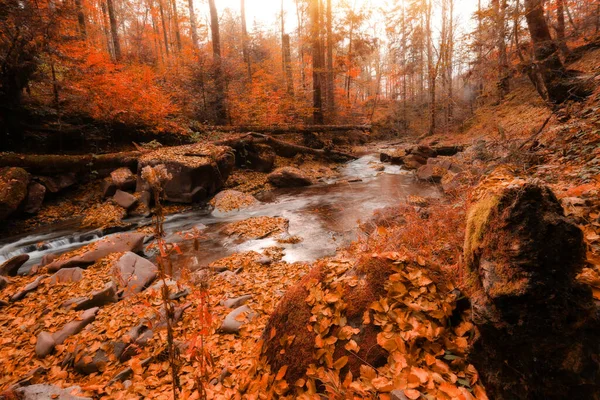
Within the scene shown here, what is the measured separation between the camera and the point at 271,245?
7148 mm

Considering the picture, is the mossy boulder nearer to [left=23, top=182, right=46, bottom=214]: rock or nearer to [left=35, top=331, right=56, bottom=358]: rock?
[left=35, top=331, right=56, bottom=358]: rock

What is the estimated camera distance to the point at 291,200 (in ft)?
37.6

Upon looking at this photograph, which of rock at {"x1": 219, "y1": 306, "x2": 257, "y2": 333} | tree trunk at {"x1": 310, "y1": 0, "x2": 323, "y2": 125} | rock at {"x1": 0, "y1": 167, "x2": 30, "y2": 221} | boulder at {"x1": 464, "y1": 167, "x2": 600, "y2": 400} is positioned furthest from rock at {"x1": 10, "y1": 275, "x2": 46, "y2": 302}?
tree trunk at {"x1": 310, "y1": 0, "x2": 323, "y2": 125}

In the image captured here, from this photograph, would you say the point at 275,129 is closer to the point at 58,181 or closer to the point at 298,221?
A: the point at 298,221

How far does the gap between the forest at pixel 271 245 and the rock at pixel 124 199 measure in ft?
0.16

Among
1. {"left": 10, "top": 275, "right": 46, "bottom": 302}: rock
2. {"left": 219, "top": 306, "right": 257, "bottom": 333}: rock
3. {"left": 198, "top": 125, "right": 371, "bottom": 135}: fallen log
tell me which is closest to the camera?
{"left": 219, "top": 306, "right": 257, "bottom": 333}: rock

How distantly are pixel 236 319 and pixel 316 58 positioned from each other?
16820 mm

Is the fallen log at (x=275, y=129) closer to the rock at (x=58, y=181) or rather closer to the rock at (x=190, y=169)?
the rock at (x=190, y=169)

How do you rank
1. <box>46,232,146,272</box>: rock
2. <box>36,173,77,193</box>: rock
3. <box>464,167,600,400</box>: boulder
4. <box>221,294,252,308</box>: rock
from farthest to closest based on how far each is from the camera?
<box>36,173,77,193</box>: rock → <box>46,232,146,272</box>: rock → <box>221,294,252,308</box>: rock → <box>464,167,600,400</box>: boulder

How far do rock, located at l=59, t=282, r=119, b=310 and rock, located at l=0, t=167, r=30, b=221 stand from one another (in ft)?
19.4

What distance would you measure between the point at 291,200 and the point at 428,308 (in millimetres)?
9391

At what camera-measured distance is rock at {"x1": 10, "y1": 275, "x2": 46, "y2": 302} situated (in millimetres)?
4965

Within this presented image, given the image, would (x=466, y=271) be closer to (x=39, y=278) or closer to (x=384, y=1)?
(x=39, y=278)

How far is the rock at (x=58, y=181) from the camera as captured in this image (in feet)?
32.6
